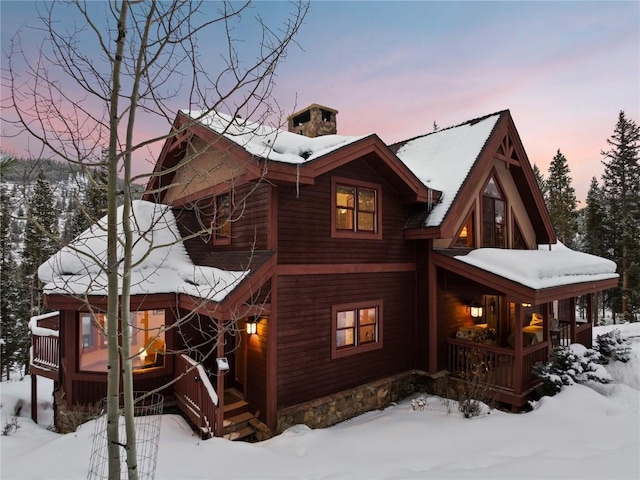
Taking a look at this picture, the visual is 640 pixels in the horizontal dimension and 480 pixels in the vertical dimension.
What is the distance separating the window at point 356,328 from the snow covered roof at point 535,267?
9.46 ft

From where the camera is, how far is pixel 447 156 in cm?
1241

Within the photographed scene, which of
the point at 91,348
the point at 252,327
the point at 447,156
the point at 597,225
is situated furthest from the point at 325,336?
the point at 597,225

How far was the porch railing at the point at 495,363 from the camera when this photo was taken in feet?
29.6

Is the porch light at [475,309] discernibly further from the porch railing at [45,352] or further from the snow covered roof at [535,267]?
the porch railing at [45,352]

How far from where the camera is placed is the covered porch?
8898mm

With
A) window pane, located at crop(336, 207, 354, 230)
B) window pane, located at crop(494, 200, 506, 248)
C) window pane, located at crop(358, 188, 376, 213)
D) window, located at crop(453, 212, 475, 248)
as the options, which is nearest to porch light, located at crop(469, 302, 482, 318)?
window, located at crop(453, 212, 475, 248)

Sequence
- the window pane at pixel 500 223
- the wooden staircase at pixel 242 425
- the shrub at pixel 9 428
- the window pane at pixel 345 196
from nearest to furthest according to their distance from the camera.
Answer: the wooden staircase at pixel 242 425
the shrub at pixel 9 428
the window pane at pixel 345 196
the window pane at pixel 500 223

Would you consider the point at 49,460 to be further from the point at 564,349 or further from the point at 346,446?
the point at 564,349

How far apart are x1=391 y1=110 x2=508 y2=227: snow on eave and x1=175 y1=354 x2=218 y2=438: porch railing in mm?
6877

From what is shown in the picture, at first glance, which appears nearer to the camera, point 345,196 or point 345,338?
Answer: point 345,338

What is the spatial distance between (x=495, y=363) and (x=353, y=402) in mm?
3828

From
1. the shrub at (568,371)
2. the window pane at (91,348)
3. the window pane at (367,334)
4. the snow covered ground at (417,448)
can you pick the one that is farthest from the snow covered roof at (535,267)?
the window pane at (91,348)

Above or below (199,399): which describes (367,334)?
above

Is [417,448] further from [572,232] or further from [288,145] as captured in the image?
[572,232]
